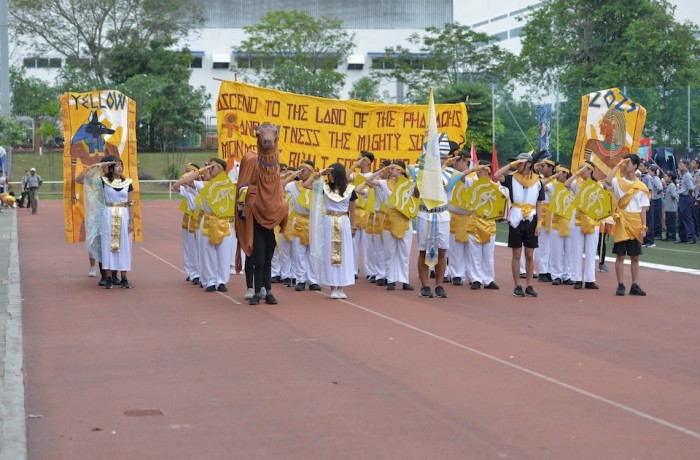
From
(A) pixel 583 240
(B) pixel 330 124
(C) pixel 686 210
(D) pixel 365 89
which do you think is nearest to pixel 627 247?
(A) pixel 583 240

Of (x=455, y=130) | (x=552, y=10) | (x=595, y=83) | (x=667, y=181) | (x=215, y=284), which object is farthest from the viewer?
(x=552, y=10)

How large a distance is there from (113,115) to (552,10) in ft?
109

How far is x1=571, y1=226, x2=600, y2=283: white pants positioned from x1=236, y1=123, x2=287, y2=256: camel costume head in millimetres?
4651

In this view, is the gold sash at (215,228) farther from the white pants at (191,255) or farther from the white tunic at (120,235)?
the white tunic at (120,235)

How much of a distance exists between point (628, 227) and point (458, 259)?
2.60 meters

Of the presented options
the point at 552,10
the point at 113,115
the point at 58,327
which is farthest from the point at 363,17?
the point at 58,327

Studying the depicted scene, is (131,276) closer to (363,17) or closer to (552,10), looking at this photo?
(552,10)

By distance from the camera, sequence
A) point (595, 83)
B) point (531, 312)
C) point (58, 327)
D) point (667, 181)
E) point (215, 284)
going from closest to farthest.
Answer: point (58, 327), point (531, 312), point (215, 284), point (667, 181), point (595, 83)

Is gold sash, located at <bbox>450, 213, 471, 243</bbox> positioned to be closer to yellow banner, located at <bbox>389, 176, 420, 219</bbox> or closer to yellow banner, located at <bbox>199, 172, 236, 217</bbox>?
yellow banner, located at <bbox>389, 176, 420, 219</bbox>

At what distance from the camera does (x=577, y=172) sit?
53.7 feet

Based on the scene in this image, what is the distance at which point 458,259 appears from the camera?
55.4 feet

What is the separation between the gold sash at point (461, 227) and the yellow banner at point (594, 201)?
1.57m

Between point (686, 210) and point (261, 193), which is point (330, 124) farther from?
point (686, 210)

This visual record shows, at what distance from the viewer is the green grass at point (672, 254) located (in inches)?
821
